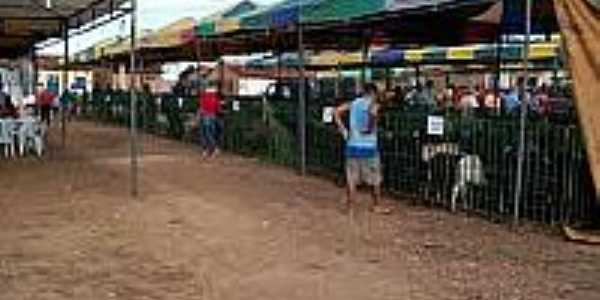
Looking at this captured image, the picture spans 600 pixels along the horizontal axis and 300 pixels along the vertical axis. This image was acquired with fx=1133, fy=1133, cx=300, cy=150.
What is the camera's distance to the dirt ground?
9344 mm

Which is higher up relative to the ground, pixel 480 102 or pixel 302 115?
pixel 480 102

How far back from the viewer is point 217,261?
1066 centimetres

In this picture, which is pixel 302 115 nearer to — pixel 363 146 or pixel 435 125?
pixel 435 125

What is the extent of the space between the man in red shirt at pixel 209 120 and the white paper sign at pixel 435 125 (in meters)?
10.2

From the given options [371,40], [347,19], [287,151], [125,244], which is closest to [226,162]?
[287,151]

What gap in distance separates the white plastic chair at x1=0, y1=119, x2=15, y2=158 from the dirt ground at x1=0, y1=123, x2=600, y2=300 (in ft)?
20.9

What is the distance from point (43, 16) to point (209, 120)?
4242 millimetres

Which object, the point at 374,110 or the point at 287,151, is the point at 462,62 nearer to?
the point at 287,151

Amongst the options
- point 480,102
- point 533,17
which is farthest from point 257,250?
point 480,102

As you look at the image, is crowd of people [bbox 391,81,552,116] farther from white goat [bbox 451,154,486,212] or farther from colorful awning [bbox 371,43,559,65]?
colorful awning [bbox 371,43,559,65]

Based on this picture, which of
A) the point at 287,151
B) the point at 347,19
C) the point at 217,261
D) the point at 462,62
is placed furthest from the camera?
the point at 462,62

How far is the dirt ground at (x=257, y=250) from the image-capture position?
9.34m

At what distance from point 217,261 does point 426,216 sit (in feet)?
13.6

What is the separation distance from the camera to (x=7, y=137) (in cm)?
2398
